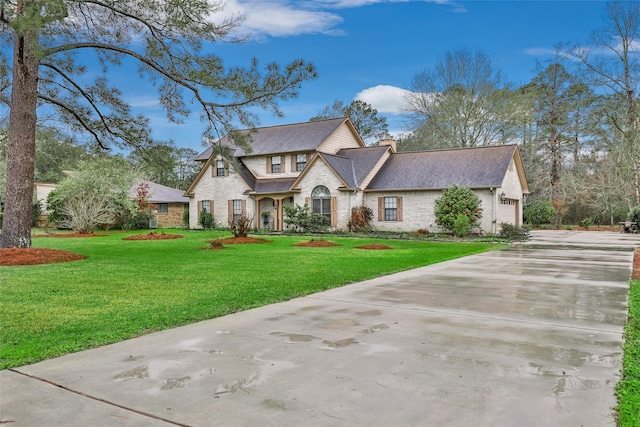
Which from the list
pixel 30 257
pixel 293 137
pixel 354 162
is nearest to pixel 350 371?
pixel 30 257

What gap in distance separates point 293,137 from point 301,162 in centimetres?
234

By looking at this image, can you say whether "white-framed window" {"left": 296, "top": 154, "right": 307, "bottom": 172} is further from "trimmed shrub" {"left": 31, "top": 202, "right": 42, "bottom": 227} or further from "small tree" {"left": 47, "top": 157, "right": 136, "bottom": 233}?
"trimmed shrub" {"left": 31, "top": 202, "right": 42, "bottom": 227}

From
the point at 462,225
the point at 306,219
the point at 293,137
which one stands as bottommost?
the point at 462,225

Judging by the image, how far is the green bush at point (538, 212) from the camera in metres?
34.6

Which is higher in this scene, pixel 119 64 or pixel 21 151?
pixel 119 64

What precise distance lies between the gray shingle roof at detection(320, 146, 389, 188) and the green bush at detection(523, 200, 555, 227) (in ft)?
46.2

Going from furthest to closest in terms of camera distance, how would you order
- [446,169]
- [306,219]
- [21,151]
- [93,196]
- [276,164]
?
1. [276,164]
2. [93,196]
3. [446,169]
4. [306,219]
5. [21,151]

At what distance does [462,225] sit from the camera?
21.7 m

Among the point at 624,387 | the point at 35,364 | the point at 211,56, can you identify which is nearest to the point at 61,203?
the point at 211,56

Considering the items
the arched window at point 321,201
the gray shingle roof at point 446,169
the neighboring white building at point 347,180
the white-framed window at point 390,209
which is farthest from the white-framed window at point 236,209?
the white-framed window at point 390,209

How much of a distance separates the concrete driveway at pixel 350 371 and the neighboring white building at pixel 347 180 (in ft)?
59.4

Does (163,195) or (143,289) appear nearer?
(143,289)

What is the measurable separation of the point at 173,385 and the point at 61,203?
29.8 meters

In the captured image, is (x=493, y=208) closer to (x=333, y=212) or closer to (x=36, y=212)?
(x=333, y=212)
